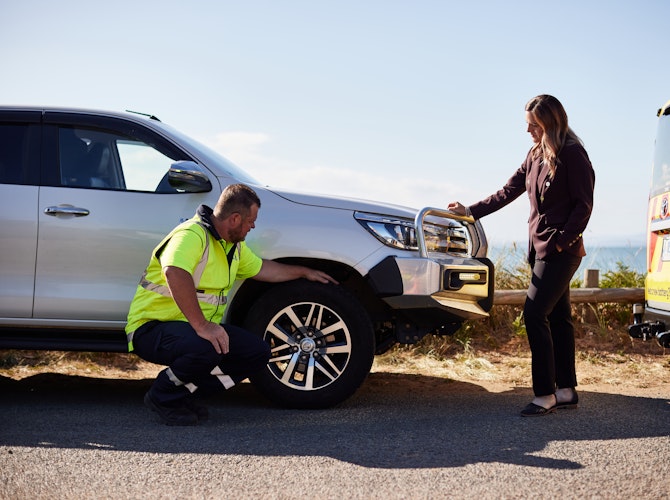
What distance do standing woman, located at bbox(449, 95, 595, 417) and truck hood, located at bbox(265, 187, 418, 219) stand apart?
33.9 inches

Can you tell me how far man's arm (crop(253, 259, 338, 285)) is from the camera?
5070 mm

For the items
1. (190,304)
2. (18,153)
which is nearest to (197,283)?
(190,304)

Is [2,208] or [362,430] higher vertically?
[2,208]

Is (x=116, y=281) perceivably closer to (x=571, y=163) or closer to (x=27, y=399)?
(x=27, y=399)

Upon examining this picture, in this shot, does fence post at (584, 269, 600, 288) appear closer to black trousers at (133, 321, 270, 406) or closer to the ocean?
the ocean

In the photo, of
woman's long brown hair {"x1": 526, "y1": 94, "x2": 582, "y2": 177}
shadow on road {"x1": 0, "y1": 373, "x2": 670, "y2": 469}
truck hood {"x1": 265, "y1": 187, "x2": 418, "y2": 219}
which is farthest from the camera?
truck hood {"x1": 265, "y1": 187, "x2": 418, "y2": 219}

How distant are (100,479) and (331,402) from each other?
186 cm

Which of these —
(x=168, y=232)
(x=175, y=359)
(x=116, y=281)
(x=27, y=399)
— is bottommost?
(x=27, y=399)

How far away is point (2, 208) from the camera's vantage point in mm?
5184

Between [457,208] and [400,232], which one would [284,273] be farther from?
[457,208]

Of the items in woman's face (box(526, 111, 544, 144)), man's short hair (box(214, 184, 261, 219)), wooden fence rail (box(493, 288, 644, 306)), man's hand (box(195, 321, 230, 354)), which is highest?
Answer: woman's face (box(526, 111, 544, 144))

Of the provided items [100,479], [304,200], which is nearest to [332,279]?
[304,200]

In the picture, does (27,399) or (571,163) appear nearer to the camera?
(571,163)

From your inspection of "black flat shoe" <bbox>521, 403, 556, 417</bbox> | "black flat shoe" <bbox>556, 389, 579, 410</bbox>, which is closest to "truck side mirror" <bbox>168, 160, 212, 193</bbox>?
"black flat shoe" <bbox>521, 403, 556, 417</bbox>
